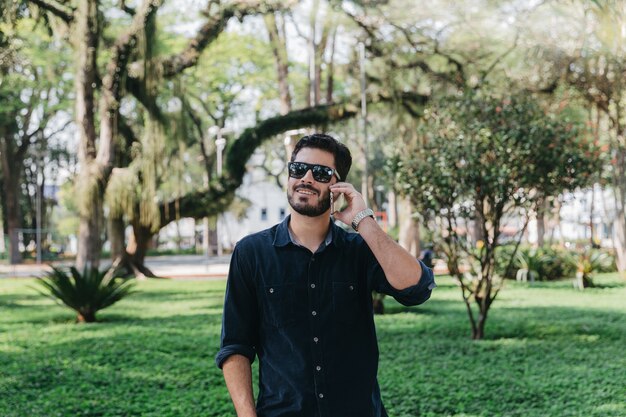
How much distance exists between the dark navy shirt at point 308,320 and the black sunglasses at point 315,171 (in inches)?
7.8

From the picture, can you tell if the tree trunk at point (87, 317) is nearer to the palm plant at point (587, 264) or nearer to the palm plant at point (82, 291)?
the palm plant at point (82, 291)

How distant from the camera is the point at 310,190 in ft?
7.92

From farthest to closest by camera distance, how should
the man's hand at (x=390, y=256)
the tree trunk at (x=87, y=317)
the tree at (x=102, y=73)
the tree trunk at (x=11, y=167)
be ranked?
the tree trunk at (x=11, y=167), the tree at (x=102, y=73), the tree trunk at (x=87, y=317), the man's hand at (x=390, y=256)

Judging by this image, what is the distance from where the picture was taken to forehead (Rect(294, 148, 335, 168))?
2.44 metres

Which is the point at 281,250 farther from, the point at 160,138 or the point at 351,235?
the point at 160,138

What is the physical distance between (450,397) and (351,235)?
15.8ft

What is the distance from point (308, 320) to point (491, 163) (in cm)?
777

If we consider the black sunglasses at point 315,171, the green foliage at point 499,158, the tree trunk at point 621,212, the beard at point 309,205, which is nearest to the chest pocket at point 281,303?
the beard at point 309,205

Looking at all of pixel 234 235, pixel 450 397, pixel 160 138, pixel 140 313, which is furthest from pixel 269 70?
pixel 234 235

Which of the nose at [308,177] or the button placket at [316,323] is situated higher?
the nose at [308,177]

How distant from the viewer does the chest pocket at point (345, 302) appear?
240 centimetres

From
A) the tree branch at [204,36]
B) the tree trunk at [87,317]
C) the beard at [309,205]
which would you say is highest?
the tree branch at [204,36]

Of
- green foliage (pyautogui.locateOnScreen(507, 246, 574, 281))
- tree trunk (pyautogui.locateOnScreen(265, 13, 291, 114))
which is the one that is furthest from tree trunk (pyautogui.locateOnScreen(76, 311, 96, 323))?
tree trunk (pyautogui.locateOnScreen(265, 13, 291, 114))

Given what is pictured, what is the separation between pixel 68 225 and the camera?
162 feet
